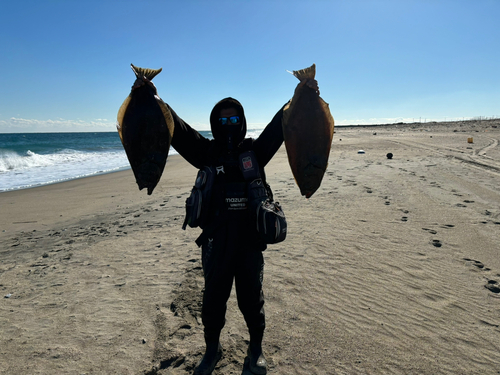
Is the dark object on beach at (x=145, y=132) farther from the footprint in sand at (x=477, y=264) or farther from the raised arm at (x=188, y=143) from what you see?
the footprint in sand at (x=477, y=264)

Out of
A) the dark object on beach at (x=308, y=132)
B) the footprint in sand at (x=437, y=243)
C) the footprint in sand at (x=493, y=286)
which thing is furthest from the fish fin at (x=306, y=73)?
the footprint in sand at (x=437, y=243)

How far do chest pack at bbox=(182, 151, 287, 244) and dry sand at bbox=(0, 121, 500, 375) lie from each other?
1.27 m

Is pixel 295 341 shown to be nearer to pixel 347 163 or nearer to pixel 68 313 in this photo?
pixel 68 313

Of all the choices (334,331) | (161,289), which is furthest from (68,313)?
(334,331)

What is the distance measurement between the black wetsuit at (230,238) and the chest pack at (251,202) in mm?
61

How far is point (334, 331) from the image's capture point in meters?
2.85

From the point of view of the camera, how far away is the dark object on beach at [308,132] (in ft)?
6.49

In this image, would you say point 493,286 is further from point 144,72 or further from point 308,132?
point 144,72

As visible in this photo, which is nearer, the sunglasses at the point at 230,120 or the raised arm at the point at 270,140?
the raised arm at the point at 270,140

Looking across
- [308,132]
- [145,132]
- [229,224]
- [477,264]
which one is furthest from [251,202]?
[477,264]

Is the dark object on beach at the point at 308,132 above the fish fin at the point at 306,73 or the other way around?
the other way around

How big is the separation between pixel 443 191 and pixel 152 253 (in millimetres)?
6864

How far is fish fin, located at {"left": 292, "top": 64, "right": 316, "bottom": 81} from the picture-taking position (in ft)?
6.56

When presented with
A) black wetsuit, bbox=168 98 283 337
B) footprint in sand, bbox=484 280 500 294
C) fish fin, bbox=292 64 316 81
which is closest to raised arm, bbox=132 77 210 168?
black wetsuit, bbox=168 98 283 337
